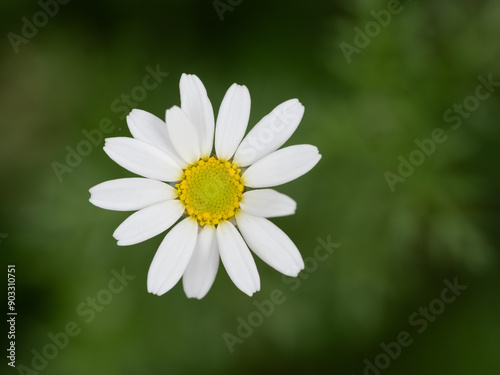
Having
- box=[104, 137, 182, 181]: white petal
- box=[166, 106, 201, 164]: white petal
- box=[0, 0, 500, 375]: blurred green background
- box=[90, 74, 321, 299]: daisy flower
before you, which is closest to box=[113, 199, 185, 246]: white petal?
box=[90, 74, 321, 299]: daisy flower

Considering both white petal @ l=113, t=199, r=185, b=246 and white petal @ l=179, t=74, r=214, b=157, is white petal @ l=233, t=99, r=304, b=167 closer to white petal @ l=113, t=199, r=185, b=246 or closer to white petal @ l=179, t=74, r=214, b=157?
white petal @ l=179, t=74, r=214, b=157

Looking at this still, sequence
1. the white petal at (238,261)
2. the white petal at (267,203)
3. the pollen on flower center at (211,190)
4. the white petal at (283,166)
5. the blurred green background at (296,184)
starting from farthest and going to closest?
1. the blurred green background at (296,184)
2. the pollen on flower center at (211,190)
3. the white petal at (238,261)
4. the white petal at (283,166)
5. the white petal at (267,203)

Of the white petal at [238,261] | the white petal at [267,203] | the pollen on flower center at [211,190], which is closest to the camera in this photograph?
the white petal at [267,203]

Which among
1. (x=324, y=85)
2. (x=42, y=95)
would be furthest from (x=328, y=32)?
(x=42, y=95)

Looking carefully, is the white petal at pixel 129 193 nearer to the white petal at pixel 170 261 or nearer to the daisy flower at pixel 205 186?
the daisy flower at pixel 205 186

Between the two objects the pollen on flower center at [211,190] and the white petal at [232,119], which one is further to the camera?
the pollen on flower center at [211,190]

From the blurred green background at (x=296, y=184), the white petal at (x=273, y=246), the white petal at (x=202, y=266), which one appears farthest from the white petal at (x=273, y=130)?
the blurred green background at (x=296, y=184)

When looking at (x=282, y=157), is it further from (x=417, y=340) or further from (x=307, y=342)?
(x=417, y=340)
